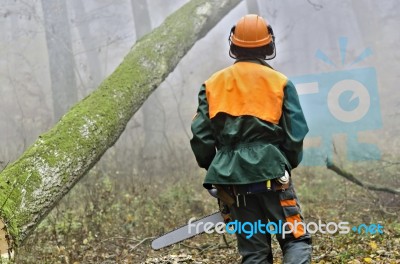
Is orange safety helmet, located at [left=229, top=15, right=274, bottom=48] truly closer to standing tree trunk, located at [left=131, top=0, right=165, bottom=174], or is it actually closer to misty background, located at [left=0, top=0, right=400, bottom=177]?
standing tree trunk, located at [left=131, top=0, right=165, bottom=174]

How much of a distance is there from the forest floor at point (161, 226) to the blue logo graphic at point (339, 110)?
3.65 m

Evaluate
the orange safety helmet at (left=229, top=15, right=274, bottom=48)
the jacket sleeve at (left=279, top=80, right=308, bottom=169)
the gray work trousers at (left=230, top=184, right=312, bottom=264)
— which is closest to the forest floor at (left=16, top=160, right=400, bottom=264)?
the gray work trousers at (left=230, top=184, right=312, bottom=264)

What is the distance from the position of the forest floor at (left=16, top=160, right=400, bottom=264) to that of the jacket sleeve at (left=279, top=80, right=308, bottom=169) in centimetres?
150

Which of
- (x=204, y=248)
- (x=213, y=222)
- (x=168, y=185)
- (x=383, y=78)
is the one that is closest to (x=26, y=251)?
(x=204, y=248)

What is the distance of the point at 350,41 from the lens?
19.6m

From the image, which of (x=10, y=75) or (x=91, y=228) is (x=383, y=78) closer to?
(x=10, y=75)

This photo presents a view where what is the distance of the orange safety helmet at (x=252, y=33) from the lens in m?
3.16

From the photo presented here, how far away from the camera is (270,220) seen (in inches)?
119

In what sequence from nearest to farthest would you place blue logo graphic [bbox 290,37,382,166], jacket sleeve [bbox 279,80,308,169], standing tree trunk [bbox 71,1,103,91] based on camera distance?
jacket sleeve [bbox 279,80,308,169] < blue logo graphic [bbox 290,37,382,166] < standing tree trunk [bbox 71,1,103,91]

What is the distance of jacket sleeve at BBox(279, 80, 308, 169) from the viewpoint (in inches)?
118

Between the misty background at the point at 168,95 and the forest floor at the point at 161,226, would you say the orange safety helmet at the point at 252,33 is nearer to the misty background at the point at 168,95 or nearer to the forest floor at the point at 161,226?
the forest floor at the point at 161,226

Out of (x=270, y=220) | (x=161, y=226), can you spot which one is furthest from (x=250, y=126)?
(x=161, y=226)

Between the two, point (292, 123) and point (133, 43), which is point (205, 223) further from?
point (133, 43)

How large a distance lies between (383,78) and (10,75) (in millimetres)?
14070
